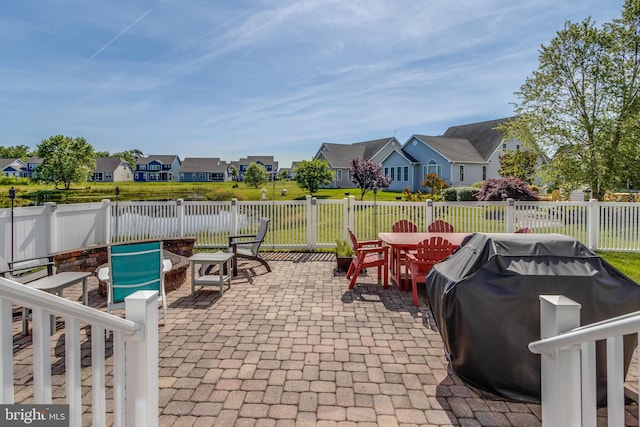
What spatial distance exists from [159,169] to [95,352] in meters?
71.5

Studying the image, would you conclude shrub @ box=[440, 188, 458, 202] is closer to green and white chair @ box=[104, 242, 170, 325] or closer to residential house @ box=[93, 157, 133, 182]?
green and white chair @ box=[104, 242, 170, 325]

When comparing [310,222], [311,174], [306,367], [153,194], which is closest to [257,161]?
[153,194]

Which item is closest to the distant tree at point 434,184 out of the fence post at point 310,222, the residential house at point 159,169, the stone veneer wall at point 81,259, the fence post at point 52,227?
the fence post at point 310,222

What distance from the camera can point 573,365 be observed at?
5.65 feet

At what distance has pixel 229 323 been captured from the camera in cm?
454

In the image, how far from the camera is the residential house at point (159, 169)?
65.0m

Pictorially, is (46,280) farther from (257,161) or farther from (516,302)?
(257,161)

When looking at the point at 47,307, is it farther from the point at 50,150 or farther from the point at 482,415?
the point at 50,150

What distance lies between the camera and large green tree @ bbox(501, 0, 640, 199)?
12.0 meters

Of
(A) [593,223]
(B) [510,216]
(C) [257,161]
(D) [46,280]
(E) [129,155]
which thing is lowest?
(D) [46,280]

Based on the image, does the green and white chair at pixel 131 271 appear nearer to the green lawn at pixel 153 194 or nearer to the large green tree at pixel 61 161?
the green lawn at pixel 153 194

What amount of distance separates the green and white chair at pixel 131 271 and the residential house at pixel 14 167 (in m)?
72.9

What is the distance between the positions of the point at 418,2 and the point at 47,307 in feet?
24.4

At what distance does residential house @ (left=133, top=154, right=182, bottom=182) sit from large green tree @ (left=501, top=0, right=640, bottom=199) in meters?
62.8
